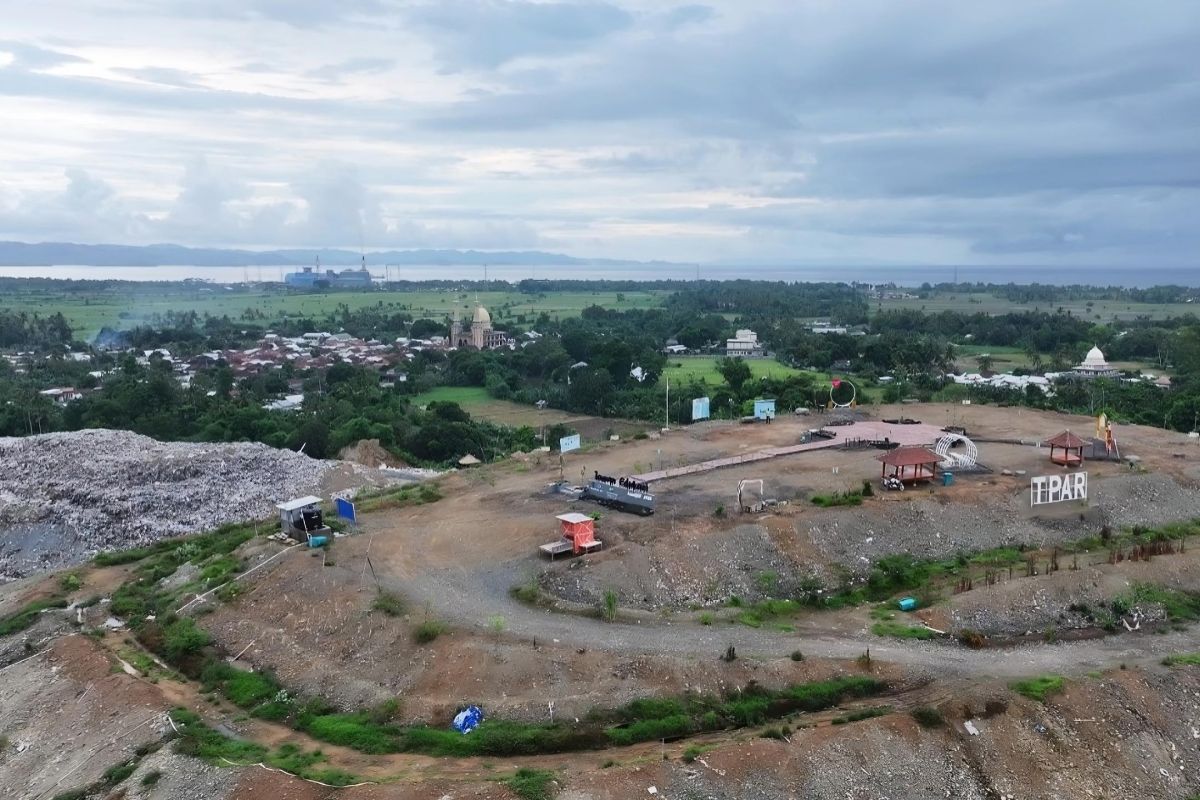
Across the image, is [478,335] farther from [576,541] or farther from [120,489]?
[576,541]

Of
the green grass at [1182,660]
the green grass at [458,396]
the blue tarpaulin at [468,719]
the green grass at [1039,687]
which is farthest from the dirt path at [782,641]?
the green grass at [458,396]

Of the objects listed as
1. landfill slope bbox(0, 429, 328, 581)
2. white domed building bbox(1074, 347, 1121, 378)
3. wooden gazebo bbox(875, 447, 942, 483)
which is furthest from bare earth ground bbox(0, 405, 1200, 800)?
white domed building bbox(1074, 347, 1121, 378)

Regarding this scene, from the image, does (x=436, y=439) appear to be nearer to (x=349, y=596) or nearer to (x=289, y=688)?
(x=349, y=596)

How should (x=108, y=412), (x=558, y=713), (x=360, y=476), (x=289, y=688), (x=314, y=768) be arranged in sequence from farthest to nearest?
1. (x=108, y=412)
2. (x=360, y=476)
3. (x=289, y=688)
4. (x=558, y=713)
5. (x=314, y=768)

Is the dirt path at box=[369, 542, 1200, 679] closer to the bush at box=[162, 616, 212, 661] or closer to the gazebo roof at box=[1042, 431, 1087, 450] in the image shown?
the bush at box=[162, 616, 212, 661]

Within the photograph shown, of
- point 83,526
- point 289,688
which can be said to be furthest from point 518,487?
point 83,526

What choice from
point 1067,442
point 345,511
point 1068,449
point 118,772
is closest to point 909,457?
point 1067,442
